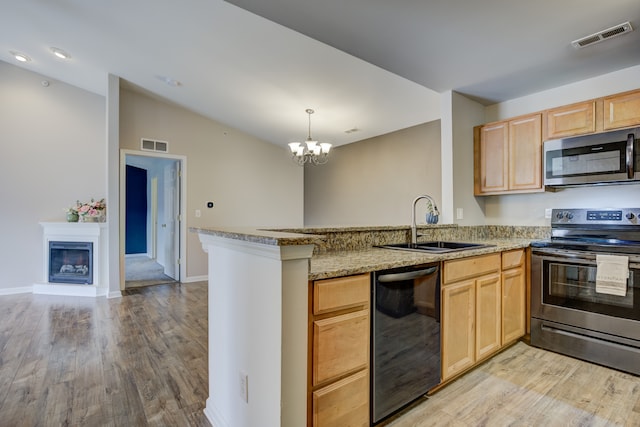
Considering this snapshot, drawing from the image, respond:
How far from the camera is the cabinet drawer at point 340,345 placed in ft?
4.39

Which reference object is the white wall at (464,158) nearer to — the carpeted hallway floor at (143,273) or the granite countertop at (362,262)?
the granite countertop at (362,262)

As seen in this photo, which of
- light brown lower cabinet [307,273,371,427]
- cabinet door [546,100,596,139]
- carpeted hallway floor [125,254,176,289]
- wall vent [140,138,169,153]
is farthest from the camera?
carpeted hallway floor [125,254,176,289]

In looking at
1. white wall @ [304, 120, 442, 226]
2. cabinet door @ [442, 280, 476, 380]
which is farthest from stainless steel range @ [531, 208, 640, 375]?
white wall @ [304, 120, 442, 226]

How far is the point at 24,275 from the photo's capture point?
4.75 meters

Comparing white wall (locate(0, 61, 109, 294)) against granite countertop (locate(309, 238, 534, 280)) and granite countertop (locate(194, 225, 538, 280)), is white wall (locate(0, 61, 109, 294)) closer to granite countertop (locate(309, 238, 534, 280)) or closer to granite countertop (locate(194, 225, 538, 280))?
granite countertop (locate(194, 225, 538, 280))

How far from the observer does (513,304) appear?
2598 mm

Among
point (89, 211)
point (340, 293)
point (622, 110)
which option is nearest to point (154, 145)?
point (89, 211)

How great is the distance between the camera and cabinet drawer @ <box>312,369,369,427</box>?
1.35 meters

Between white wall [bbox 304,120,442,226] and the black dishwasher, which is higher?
white wall [bbox 304,120,442,226]

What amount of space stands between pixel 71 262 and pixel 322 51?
15.3 ft

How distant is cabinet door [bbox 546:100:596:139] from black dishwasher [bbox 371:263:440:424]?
6.38 ft

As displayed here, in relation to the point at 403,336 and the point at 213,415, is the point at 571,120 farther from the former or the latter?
the point at 213,415

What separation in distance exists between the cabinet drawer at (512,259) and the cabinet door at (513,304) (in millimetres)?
41

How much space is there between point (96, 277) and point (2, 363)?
2.36 metres
